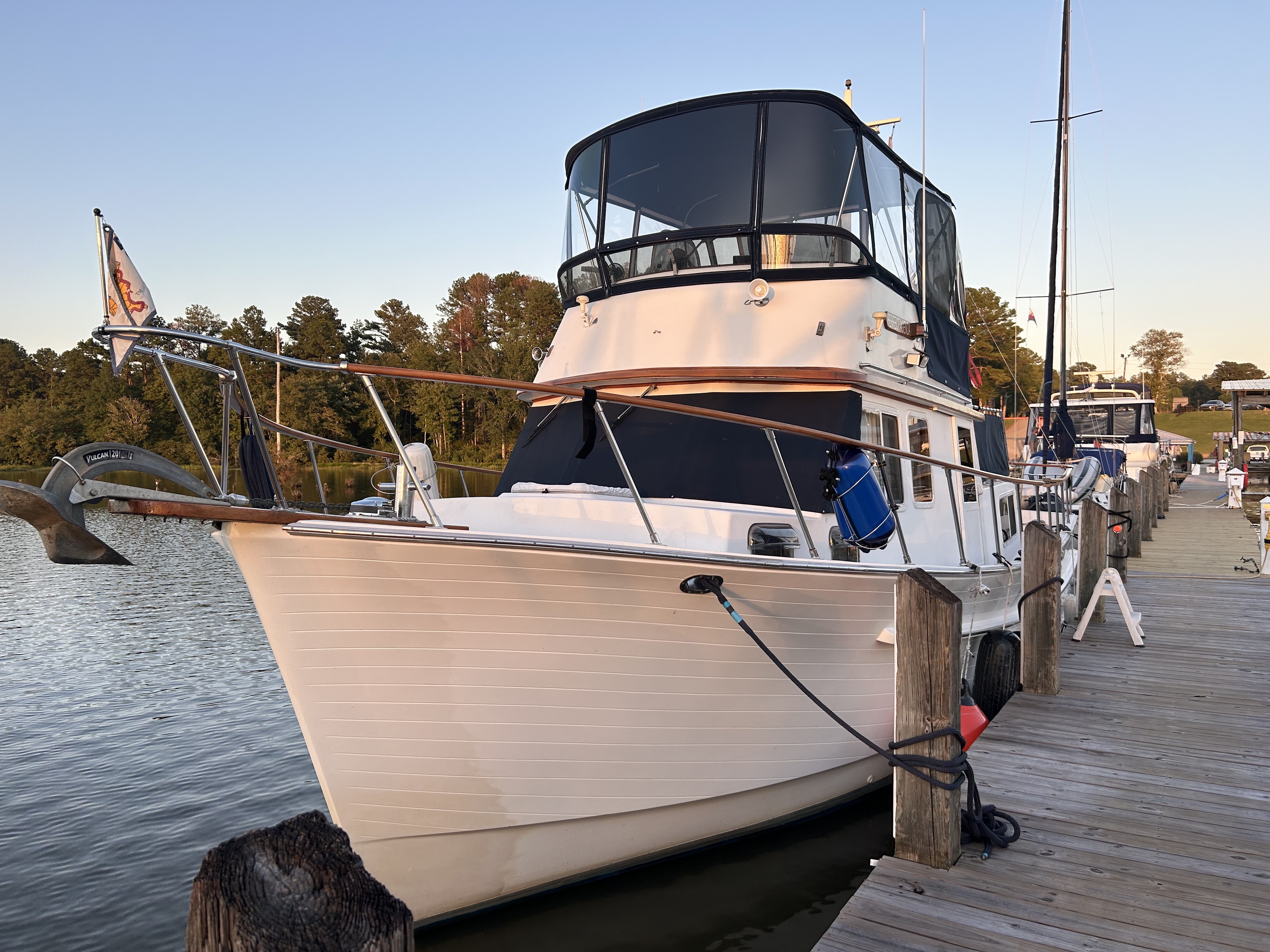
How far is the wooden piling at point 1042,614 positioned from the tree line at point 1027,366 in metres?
25.2

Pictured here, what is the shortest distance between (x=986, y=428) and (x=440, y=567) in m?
6.24

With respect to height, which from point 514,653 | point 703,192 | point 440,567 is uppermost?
point 703,192

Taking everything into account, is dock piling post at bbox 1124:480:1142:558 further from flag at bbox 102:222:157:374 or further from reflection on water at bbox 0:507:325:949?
flag at bbox 102:222:157:374

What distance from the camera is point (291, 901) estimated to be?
4.25 ft

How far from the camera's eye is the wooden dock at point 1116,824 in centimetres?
315

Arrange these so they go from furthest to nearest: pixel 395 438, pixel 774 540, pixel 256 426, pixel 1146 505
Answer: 1. pixel 1146 505
2. pixel 774 540
3. pixel 395 438
4. pixel 256 426

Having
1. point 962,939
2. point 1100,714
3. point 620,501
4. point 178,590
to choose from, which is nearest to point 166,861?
point 620,501

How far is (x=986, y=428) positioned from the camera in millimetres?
8164

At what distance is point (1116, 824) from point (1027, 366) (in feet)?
235

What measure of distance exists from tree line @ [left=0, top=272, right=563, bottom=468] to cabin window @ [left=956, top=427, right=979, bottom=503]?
1202 centimetres

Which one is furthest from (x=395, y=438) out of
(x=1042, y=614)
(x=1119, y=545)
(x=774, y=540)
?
(x=1119, y=545)

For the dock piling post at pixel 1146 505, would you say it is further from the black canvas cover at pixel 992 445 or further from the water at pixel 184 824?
the water at pixel 184 824

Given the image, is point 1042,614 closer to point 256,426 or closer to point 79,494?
point 256,426

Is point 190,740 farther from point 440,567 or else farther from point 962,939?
point 962,939
